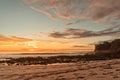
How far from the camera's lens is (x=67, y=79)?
15.1 meters

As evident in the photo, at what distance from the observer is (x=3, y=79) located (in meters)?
15.9

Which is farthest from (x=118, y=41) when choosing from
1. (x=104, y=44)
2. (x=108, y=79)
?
(x=108, y=79)

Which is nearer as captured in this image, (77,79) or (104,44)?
(77,79)

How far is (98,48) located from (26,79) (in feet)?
359

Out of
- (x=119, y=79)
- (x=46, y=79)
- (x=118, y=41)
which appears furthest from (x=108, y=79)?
(x=118, y=41)

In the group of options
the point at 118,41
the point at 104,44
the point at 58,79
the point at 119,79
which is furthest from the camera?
the point at 104,44

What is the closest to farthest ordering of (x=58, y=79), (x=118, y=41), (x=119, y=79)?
1. (x=119, y=79)
2. (x=58, y=79)
3. (x=118, y=41)

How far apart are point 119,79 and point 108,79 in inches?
30.1

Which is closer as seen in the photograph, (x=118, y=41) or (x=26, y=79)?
(x=26, y=79)

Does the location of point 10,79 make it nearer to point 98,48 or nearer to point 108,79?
point 108,79

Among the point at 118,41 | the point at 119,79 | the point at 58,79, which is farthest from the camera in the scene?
the point at 118,41

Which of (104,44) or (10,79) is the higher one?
(104,44)

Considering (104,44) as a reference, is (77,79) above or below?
below

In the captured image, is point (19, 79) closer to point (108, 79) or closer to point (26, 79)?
point (26, 79)
